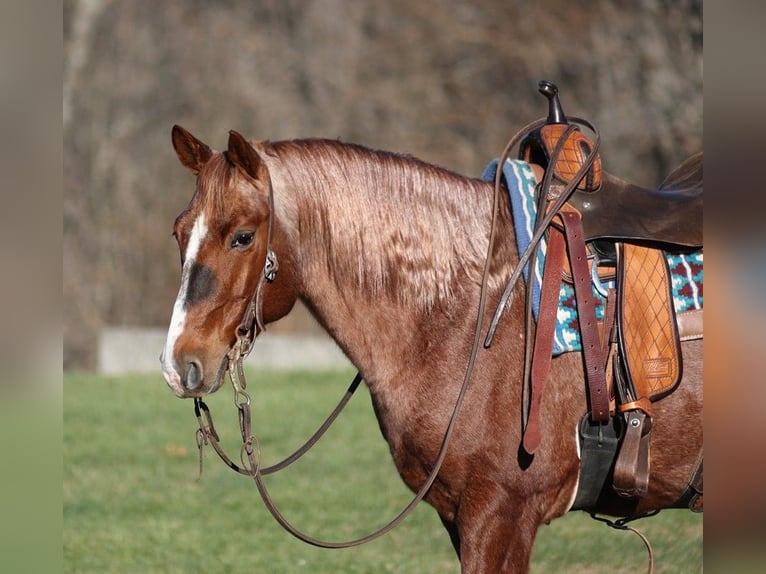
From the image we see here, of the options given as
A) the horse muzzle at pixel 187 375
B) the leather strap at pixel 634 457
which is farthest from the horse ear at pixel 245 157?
the leather strap at pixel 634 457

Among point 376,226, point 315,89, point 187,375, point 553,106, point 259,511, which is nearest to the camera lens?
point 187,375

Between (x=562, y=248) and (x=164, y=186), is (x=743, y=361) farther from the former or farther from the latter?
(x=164, y=186)

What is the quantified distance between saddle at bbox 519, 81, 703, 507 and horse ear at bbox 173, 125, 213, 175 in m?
1.04

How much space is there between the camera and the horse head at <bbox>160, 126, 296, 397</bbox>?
265cm

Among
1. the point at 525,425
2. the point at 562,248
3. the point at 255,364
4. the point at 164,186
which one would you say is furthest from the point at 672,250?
the point at 164,186

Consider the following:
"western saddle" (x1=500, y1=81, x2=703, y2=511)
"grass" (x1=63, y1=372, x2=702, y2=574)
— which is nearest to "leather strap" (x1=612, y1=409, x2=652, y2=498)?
"western saddle" (x1=500, y1=81, x2=703, y2=511)

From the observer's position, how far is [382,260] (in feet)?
9.40

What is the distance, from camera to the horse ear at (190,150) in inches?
112

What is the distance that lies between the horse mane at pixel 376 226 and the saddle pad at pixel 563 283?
0.32 feet

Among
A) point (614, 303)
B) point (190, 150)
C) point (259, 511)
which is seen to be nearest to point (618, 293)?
point (614, 303)

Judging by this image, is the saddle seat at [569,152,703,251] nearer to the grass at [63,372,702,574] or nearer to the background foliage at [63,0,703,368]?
the grass at [63,372,702,574]

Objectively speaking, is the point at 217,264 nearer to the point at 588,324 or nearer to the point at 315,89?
the point at 588,324

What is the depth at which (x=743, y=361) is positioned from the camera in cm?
148

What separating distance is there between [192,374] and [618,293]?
1275mm
